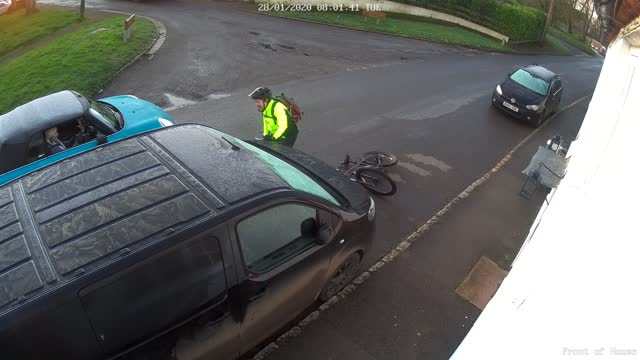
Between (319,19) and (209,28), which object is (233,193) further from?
(319,19)

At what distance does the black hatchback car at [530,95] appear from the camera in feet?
40.7

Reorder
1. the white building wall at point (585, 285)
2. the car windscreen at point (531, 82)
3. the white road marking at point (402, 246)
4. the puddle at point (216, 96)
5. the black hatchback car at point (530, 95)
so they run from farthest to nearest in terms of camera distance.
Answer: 1. the car windscreen at point (531, 82)
2. the black hatchback car at point (530, 95)
3. the puddle at point (216, 96)
4. the white road marking at point (402, 246)
5. the white building wall at point (585, 285)

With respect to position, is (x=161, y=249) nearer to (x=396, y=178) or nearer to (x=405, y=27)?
(x=396, y=178)

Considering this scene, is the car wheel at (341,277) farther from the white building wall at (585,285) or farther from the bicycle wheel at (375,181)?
the bicycle wheel at (375,181)

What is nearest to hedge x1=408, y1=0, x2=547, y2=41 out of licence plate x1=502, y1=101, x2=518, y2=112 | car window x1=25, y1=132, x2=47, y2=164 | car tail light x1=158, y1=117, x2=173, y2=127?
licence plate x1=502, y1=101, x2=518, y2=112

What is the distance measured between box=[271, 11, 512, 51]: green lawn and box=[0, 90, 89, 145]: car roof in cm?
1657

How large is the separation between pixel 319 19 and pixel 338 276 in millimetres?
19164

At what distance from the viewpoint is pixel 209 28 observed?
16.9 m

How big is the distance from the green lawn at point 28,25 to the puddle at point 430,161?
51.7ft

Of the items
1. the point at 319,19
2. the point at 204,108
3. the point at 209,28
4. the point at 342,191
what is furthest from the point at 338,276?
Answer: the point at 319,19

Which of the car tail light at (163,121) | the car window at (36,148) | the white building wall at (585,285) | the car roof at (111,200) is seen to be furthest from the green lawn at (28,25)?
the white building wall at (585,285)

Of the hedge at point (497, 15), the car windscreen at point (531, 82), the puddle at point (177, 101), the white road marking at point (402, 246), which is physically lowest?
the white road marking at point (402, 246)

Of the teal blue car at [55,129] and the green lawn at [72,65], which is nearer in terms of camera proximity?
the teal blue car at [55,129]

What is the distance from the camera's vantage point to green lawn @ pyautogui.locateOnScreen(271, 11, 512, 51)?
21.8 m
